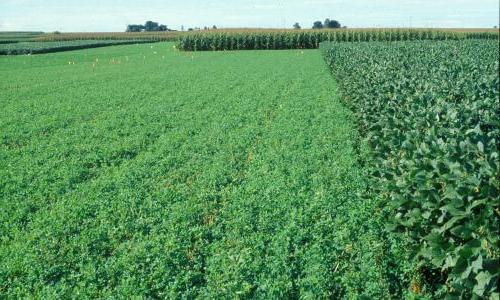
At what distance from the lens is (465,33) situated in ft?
222

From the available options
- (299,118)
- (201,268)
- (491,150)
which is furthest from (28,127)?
(491,150)

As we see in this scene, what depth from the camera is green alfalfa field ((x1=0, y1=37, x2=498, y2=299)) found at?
5945 millimetres

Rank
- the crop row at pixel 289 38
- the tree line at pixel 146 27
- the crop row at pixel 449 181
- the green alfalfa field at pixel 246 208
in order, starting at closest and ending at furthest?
1. the crop row at pixel 449 181
2. the green alfalfa field at pixel 246 208
3. the crop row at pixel 289 38
4. the tree line at pixel 146 27

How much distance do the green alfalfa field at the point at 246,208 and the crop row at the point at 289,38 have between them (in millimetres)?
52705

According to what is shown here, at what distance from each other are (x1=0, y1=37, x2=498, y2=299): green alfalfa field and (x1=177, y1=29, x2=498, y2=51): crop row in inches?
2075

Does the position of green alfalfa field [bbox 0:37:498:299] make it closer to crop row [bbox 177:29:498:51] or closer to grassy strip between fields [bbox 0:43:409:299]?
grassy strip between fields [bbox 0:43:409:299]

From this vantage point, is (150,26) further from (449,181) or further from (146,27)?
(449,181)

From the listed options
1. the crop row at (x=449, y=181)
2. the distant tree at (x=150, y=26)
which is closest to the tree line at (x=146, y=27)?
the distant tree at (x=150, y=26)

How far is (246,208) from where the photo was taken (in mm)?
8680

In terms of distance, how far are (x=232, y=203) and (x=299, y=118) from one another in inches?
314

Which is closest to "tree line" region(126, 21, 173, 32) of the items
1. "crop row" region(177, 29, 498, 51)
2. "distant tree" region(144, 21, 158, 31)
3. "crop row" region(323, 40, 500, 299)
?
"distant tree" region(144, 21, 158, 31)

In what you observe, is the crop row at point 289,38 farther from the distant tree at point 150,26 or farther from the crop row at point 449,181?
the distant tree at point 150,26

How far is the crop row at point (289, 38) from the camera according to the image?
222 feet

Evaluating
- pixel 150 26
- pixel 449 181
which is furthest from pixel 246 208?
pixel 150 26
